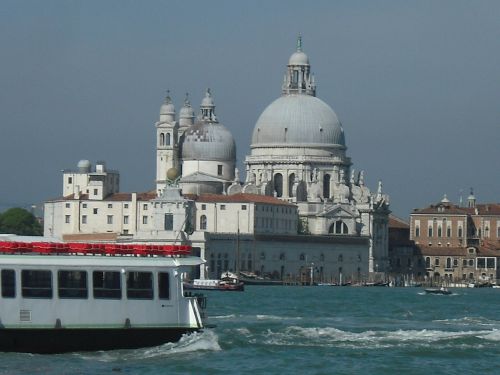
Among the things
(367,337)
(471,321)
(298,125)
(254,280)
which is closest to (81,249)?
(367,337)

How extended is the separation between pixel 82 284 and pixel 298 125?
110 m

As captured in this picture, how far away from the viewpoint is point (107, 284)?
40625mm

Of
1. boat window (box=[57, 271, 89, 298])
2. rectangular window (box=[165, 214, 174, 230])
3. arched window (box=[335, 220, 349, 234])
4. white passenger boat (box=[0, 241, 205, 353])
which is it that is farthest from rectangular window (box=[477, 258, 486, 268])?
boat window (box=[57, 271, 89, 298])

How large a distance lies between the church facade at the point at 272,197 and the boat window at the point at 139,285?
91.1m

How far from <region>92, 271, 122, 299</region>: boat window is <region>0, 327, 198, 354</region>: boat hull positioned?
2.28ft

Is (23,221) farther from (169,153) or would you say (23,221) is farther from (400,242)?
(400,242)

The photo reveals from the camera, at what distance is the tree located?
5672 inches

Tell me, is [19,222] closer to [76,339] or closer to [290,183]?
[290,183]

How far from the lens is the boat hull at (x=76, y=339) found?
39875 millimetres

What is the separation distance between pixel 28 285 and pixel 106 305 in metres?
1.56

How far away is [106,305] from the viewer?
4044 cm

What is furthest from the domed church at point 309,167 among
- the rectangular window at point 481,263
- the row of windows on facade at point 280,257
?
the rectangular window at point 481,263

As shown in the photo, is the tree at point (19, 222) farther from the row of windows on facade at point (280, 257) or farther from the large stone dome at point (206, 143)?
the row of windows on facade at point (280, 257)

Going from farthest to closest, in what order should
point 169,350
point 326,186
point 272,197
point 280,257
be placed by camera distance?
1. point 326,186
2. point 272,197
3. point 280,257
4. point 169,350
